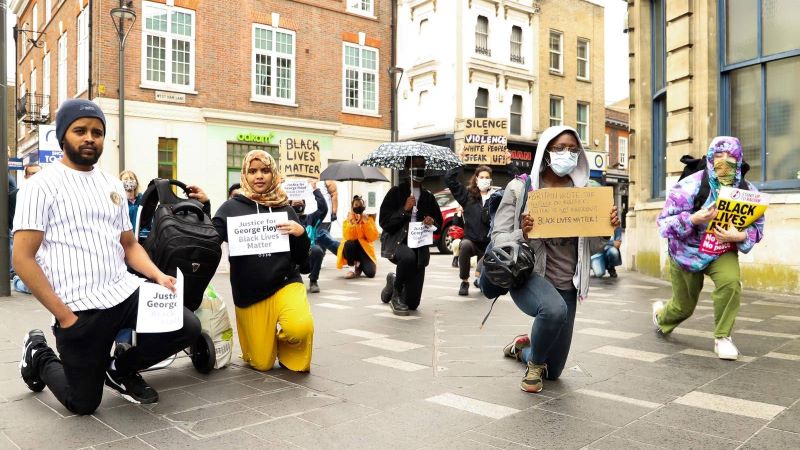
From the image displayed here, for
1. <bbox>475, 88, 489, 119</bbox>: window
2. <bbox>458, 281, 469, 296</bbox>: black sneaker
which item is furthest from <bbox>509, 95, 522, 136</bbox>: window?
<bbox>458, 281, 469, 296</bbox>: black sneaker

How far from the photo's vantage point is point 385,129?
1110 inches

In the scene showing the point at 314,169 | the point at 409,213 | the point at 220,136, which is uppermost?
the point at 220,136

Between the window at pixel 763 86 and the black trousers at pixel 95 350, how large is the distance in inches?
344

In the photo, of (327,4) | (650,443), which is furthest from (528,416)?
(327,4)

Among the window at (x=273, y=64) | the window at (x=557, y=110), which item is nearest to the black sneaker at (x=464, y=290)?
the window at (x=273, y=64)

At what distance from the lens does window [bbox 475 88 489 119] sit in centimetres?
2952

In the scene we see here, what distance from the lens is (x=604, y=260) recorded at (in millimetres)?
11703

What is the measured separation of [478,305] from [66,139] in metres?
5.92

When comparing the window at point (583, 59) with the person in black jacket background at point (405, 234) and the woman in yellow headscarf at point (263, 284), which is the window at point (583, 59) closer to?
the person in black jacket background at point (405, 234)

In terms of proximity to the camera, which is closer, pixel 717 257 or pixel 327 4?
pixel 717 257

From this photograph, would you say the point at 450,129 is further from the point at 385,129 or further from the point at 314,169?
the point at 314,169

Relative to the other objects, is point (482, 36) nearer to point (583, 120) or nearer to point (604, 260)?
point (583, 120)

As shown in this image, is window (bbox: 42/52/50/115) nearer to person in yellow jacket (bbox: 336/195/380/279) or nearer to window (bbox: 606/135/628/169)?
person in yellow jacket (bbox: 336/195/380/279)

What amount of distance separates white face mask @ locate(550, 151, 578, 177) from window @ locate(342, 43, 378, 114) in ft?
75.1
